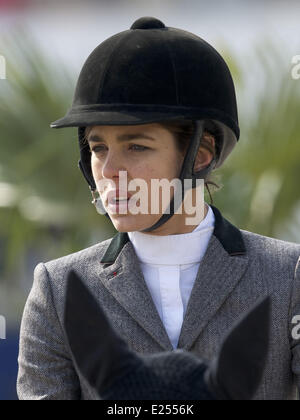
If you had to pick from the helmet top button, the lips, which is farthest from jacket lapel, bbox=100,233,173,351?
the helmet top button

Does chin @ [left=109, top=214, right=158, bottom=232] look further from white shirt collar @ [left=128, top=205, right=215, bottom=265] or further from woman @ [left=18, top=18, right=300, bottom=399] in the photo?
white shirt collar @ [left=128, top=205, right=215, bottom=265]

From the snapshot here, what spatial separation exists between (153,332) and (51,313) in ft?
1.14

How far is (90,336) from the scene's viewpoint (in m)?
1.46

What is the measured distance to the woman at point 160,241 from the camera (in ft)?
8.00

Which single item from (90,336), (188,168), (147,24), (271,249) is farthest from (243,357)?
(147,24)

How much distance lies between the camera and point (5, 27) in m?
5.79

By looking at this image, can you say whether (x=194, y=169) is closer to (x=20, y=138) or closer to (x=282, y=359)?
(x=282, y=359)

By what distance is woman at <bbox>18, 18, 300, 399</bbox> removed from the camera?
96.0 inches

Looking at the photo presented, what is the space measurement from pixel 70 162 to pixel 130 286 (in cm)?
317

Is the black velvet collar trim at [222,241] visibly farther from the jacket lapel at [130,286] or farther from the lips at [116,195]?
the lips at [116,195]

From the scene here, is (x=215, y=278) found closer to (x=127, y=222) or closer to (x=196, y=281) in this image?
(x=196, y=281)

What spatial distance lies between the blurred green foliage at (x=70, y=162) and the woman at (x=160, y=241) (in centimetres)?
251

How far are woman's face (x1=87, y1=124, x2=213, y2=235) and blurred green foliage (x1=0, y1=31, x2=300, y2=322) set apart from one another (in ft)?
8.75

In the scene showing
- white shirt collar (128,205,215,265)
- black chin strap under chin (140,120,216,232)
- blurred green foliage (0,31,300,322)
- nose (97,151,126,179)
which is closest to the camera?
nose (97,151,126,179)
